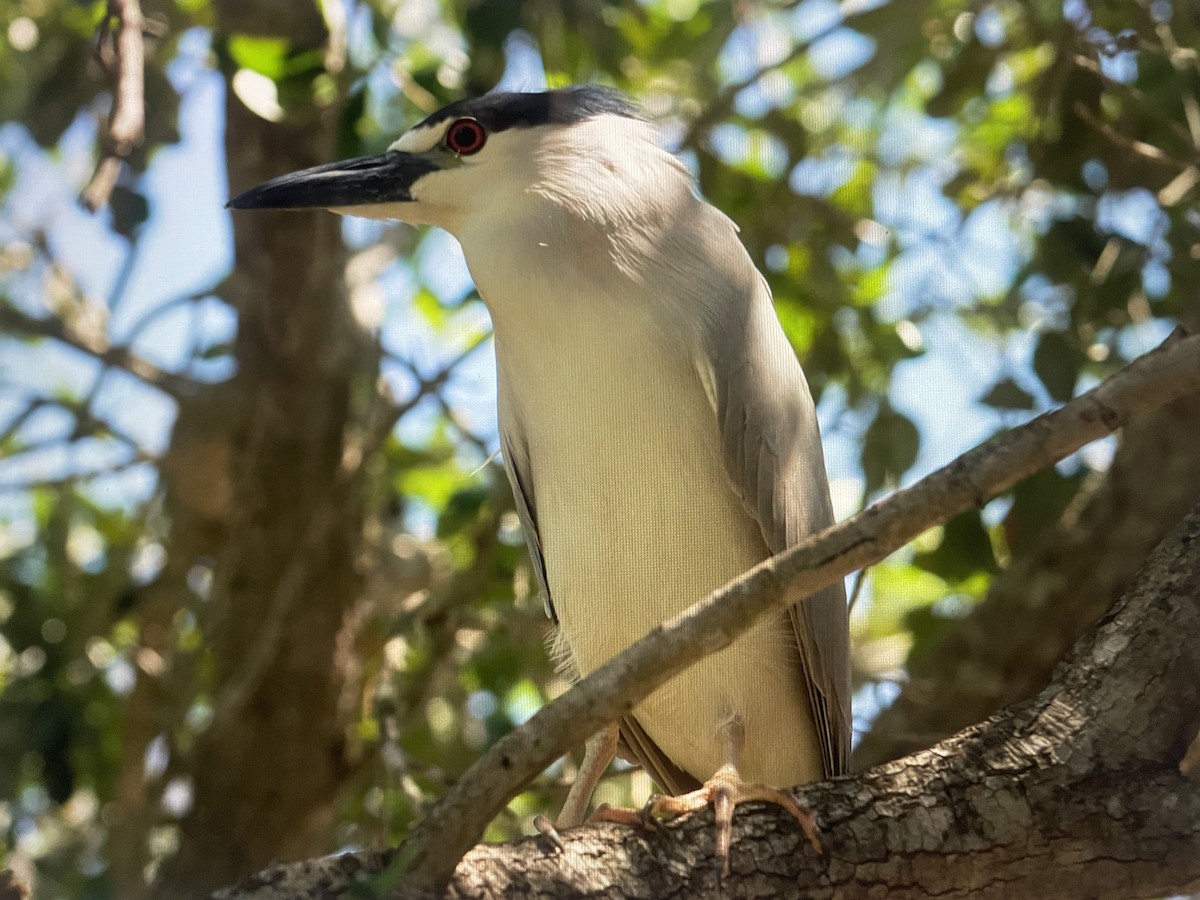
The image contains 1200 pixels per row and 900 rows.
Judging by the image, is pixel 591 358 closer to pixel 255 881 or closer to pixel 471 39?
pixel 471 39

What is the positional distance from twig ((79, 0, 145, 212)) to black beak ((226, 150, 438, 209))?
1.35ft

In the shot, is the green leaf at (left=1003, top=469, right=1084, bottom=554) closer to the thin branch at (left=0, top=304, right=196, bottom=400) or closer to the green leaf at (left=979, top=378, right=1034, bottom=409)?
the green leaf at (left=979, top=378, right=1034, bottom=409)

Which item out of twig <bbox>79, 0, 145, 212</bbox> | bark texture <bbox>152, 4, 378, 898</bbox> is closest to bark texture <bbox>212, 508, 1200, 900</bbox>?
twig <bbox>79, 0, 145, 212</bbox>

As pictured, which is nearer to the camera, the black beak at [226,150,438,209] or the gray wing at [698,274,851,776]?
→ the gray wing at [698,274,851,776]

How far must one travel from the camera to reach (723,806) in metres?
2.13

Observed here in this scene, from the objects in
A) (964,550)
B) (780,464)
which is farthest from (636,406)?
(964,550)

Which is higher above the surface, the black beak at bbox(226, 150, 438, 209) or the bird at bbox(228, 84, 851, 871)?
the black beak at bbox(226, 150, 438, 209)

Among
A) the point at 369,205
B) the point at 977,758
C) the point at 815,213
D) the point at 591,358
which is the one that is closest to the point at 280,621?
the point at 369,205

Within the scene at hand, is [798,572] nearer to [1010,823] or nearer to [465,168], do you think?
[1010,823]

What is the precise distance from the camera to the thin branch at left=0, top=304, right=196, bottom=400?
4.30m

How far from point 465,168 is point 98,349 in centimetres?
207

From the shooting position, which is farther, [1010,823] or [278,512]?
[278,512]

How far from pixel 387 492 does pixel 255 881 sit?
3.35m

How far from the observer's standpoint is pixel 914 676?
382cm
